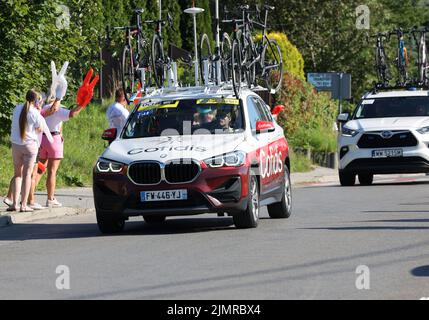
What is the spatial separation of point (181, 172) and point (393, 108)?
1136 centimetres

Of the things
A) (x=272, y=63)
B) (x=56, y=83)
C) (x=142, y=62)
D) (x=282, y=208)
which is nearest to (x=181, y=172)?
(x=282, y=208)

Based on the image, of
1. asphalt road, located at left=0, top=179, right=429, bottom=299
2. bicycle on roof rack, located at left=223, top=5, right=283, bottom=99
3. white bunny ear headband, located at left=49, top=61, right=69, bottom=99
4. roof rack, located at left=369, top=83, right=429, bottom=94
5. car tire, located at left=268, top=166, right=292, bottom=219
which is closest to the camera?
asphalt road, located at left=0, top=179, right=429, bottom=299

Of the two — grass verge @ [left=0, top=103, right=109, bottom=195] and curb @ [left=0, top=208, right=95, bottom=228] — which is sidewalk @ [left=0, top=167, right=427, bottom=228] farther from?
grass verge @ [left=0, top=103, right=109, bottom=195]

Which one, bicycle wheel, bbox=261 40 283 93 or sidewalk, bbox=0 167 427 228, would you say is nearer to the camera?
sidewalk, bbox=0 167 427 228

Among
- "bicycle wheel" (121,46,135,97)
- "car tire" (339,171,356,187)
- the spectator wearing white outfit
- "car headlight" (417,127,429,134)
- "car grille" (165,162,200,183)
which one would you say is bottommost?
"car tire" (339,171,356,187)

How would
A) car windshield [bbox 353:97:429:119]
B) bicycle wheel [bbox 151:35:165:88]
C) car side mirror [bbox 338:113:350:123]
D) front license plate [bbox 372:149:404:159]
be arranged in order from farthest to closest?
1. car windshield [bbox 353:97:429:119]
2. car side mirror [bbox 338:113:350:123]
3. front license plate [bbox 372:149:404:159]
4. bicycle wheel [bbox 151:35:165:88]

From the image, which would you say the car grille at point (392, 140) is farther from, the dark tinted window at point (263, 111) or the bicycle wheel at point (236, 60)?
the dark tinted window at point (263, 111)

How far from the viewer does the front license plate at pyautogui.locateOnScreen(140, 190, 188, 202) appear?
1538 cm

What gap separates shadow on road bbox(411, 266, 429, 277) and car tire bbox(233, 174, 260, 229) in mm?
4013

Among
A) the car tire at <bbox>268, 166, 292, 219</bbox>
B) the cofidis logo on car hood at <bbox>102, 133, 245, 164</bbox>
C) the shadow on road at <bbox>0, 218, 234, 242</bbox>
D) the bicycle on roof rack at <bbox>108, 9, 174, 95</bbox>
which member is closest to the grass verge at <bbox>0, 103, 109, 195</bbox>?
the bicycle on roof rack at <bbox>108, 9, 174, 95</bbox>

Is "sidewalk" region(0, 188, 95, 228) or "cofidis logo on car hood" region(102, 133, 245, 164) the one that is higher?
"cofidis logo on car hood" region(102, 133, 245, 164)

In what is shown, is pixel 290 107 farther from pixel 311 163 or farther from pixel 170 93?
pixel 170 93

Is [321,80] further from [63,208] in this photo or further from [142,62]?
[63,208]
